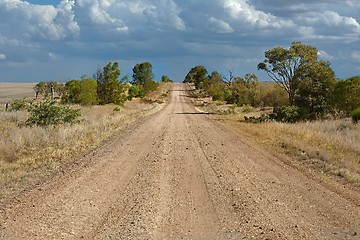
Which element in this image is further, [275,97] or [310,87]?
[275,97]

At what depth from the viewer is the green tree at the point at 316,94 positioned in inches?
1266

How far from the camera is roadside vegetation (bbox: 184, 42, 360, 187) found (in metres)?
14.6

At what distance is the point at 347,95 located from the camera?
1201 inches

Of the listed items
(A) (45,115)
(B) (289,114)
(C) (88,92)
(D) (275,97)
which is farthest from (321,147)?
(D) (275,97)

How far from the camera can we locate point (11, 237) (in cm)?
666

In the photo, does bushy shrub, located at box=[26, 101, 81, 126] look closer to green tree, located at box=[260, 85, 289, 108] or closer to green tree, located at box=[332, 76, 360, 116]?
green tree, located at box=[332, 76, 360, 116]

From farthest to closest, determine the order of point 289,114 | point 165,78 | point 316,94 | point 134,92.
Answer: point 165,78 < point 134,92 < point 316,94 < point 289,114

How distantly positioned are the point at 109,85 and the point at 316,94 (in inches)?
1166

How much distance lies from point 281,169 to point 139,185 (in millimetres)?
4376

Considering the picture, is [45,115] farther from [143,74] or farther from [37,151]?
[143,74]

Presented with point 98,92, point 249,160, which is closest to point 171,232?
point 249,160

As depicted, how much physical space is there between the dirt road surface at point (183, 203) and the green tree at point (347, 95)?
18.6m

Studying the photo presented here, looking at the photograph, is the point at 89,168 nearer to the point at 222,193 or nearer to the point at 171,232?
the point at 222,193

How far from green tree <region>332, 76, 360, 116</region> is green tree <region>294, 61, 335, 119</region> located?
2.08 feet
